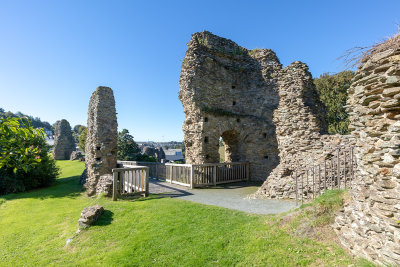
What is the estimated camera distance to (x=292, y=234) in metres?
4.12

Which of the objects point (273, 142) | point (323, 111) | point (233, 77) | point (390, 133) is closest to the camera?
point (390, 133)

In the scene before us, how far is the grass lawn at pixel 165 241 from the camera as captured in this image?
3717 mm

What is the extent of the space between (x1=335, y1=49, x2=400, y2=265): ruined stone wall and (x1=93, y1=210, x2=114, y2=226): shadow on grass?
6.16 m

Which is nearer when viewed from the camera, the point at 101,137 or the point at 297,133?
the point at 297,133

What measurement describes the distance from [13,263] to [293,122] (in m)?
10.8

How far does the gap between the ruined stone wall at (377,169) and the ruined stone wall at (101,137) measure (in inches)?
466

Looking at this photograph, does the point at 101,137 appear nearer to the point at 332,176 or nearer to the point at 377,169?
the point at 332,176

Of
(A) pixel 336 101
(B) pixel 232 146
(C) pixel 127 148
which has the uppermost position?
(A) pixel 336 101

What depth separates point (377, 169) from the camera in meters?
3.37

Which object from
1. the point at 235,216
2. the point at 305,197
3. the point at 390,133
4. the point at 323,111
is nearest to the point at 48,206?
the point at 235,216

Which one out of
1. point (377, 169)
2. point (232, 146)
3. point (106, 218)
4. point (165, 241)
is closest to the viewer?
point (377, 169)

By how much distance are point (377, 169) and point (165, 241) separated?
4.55 metres

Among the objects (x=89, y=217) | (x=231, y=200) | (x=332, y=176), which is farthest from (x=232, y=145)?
(x=89, y=217)

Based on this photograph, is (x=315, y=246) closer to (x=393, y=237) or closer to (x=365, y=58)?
(x=393, y=237)
